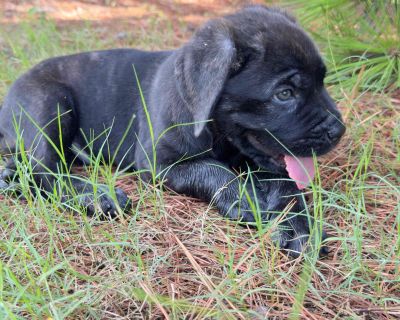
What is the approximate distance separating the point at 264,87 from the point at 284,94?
13 centimetres

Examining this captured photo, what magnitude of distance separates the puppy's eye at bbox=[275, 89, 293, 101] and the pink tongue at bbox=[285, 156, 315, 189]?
0.36m

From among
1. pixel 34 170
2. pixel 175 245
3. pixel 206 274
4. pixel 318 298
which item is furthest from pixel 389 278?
pixel 34 170

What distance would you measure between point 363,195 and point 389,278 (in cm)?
73

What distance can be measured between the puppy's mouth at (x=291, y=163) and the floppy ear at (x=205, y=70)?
0.41 m

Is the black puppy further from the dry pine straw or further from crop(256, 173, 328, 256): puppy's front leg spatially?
the dry pine straw

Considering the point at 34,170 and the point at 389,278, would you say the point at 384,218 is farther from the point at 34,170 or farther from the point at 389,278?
the point at 34,170

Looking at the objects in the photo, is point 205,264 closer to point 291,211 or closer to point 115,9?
point 291,211

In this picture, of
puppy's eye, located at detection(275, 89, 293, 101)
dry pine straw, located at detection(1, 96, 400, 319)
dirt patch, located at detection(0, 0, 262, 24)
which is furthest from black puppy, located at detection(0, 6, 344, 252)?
dirt patch, located at detection(0, 0, 262, 24)

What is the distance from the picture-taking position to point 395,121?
4.08 m

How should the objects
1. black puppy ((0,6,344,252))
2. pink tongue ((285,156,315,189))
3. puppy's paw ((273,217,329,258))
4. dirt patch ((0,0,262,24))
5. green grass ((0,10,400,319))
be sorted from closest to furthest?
1. green grass ((0,10,400,319))
2. puppy's paw ((273,217,329,258))
3. black puppy ((0,6,344,252))
4. pink tongue ((285,156,315,189))
5. dirt patch ((0,0,262,24))

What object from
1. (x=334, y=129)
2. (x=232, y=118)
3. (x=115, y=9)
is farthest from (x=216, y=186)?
(x=115, y=9)

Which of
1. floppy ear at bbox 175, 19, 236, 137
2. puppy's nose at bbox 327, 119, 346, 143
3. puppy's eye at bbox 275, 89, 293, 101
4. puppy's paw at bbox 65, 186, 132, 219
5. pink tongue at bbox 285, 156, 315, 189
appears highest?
floppy ear at bbox 175, 19, 236, 137

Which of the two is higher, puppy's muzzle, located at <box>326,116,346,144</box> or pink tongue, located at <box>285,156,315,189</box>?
puppy's muzzle, located at <box>326,116,346,144</box>

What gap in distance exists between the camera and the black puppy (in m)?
2.92
